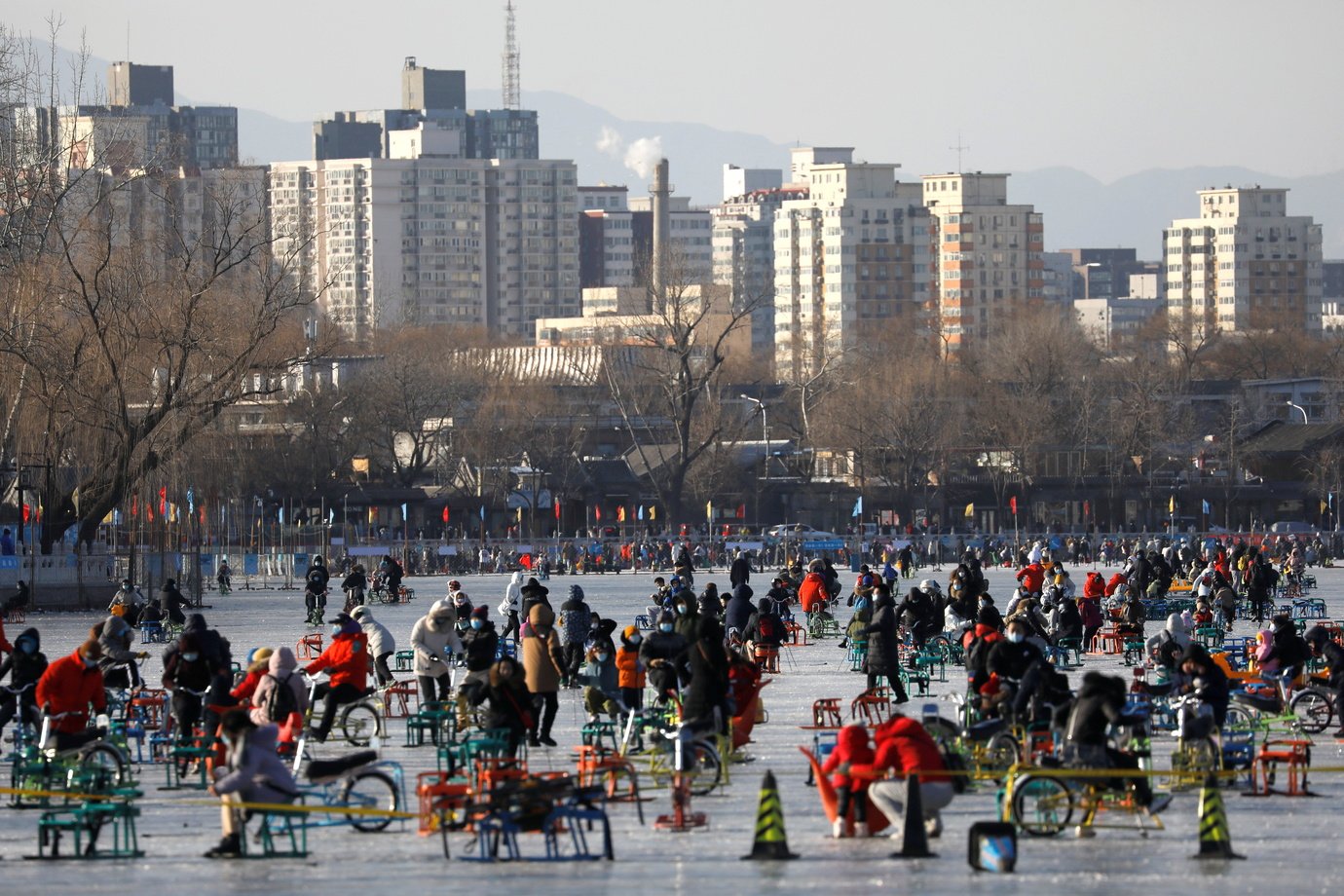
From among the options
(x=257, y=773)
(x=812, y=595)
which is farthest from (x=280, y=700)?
(x=812, y=595)

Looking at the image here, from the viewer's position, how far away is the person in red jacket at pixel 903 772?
14.8 metres

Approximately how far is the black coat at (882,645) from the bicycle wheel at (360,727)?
192 inches

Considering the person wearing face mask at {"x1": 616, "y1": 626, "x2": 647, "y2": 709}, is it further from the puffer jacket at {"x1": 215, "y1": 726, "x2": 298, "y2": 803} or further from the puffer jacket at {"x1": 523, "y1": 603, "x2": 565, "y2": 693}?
the puffer jacket at {"x1": 215, "y1": 726, "x2": 298, "y2": 803}

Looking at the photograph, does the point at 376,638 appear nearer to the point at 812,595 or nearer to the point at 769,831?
the point at 769,831

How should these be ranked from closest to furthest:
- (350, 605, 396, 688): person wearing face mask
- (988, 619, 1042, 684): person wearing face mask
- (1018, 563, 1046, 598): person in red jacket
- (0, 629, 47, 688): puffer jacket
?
1. (988, 619, 1042, 684): person wearing face mask
2. (0, 629, 47, 688): puffer jacket
3. (350, 605, 396, 688): person wearing face mask
4. (1018, 563, 1046, 598): person in red jacket

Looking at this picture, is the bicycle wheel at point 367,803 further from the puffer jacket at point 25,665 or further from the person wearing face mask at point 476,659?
the puffer jacket at point 25,665

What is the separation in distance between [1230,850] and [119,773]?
7.92 meters

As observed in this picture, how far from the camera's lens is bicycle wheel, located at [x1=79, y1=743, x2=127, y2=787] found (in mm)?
16750

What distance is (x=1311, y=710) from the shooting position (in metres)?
21.2

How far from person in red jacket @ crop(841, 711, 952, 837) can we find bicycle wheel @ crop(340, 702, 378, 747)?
20.2 ft

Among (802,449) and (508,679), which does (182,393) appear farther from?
(802,449)

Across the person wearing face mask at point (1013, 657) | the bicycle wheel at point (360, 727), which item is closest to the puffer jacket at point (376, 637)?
the bicycle wheel at point (360, 727)

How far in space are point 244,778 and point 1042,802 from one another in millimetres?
4958

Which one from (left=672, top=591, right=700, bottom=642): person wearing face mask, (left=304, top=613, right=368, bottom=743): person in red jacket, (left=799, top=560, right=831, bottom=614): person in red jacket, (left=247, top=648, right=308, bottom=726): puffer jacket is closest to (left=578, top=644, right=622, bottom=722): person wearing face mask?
(left=672, top=591, right=700, bottom=642): person wearing face mask
